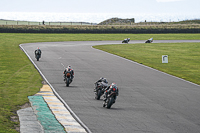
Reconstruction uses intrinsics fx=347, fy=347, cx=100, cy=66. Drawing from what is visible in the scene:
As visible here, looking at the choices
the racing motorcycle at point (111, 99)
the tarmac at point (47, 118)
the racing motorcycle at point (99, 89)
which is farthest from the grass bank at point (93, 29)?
the racing motorcycle at point (111, 99)

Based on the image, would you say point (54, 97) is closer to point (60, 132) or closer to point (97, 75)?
point (60, 132)

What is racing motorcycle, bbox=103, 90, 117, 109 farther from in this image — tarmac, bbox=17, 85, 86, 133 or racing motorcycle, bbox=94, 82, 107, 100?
tarmac, bbox=17, 85, 86, 133

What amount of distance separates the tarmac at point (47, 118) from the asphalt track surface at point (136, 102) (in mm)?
515

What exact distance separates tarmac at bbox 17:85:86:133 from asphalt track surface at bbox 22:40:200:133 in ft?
1.69

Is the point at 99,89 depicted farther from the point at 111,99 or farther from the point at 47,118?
the point at 47,118

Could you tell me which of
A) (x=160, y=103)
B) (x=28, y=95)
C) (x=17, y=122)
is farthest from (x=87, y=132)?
(x=28, y=95)

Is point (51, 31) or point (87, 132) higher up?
point (51, 31)

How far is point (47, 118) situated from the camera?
14086 millimetres

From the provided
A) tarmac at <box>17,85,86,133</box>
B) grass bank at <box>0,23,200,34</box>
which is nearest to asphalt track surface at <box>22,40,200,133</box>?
tarmac at <box>17,85,86,133</box>

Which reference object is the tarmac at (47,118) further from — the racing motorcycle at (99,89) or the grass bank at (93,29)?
the grass bank at (93,29)

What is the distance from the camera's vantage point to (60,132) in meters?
12.2

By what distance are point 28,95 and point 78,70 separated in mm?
10507

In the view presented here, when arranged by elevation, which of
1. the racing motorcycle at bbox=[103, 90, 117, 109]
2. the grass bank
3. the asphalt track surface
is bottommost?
the asphalt track surface

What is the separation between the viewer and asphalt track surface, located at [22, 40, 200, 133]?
13195 mm
